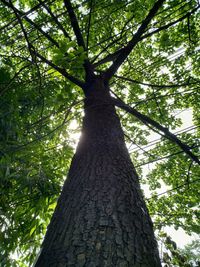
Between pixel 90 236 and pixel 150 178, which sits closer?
pixel 90 236

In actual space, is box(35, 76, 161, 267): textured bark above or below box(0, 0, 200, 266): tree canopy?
below

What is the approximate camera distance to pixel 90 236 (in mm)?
980

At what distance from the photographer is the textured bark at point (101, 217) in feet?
3.00

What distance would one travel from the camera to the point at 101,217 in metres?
1.08

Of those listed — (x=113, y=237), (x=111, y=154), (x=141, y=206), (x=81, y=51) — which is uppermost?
(x=81, y=51)

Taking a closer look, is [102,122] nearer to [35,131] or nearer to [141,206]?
[141,206]

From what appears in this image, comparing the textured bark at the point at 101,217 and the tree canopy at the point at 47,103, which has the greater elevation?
the tree canopy at the point at 47,103

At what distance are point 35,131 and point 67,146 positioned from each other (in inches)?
23.6

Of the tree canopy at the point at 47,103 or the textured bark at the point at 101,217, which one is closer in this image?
the textured bark at the point at 101,217

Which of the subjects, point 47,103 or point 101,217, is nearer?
point 101,217

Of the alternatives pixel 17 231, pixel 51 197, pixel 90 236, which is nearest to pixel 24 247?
pixel 17 231

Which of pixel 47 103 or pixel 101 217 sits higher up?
pixel 47 103

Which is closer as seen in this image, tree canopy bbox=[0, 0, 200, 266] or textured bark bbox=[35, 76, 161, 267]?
textured bark bbox=[35, 76, 161, 267]

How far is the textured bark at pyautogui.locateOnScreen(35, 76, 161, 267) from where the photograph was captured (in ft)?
3.00
